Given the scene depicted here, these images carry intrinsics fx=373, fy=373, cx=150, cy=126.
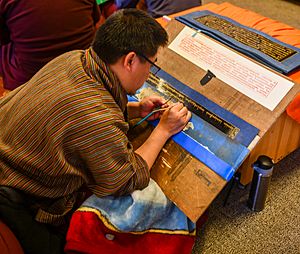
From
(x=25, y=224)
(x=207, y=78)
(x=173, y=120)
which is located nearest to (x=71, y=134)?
(x=25, y=224)

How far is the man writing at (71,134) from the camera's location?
97 cm

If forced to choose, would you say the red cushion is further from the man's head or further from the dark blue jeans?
the man's head

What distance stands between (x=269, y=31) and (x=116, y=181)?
1.10 m

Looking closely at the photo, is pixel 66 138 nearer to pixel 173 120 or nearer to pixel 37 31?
pixel 173 120

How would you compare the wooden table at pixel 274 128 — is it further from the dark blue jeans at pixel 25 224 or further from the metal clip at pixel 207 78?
the dark blue jeans at pixel 25 224

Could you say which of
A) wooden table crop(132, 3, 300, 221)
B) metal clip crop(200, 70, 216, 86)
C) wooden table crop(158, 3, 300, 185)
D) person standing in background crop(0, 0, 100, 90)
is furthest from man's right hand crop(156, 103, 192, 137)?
person standing in background crop(0, 0, 100, 90)

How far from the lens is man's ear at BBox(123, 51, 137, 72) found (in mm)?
1032

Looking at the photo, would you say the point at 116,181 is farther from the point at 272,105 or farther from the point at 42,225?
the point at 272,105

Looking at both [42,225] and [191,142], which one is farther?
[191,142]

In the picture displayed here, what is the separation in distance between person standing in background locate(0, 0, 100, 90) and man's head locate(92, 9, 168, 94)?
22.8 inches

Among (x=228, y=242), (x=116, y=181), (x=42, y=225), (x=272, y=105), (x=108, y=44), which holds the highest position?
(x=108, y=44)

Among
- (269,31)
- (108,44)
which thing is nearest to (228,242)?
(108,44)

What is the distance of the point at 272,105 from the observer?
3.95 feet

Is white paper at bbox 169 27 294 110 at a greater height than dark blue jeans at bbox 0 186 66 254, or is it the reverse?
white paper at bbox 169 27 294 110
